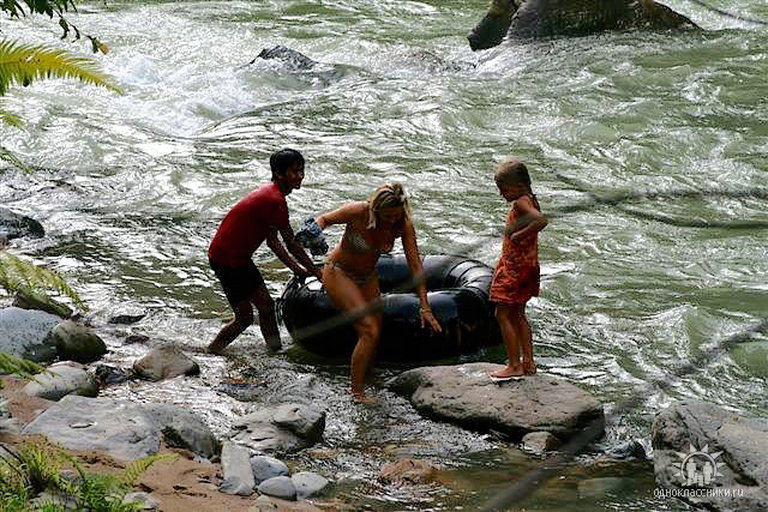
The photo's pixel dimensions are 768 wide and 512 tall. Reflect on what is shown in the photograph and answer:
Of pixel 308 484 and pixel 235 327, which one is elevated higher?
pixel 308 484

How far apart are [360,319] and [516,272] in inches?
46.3

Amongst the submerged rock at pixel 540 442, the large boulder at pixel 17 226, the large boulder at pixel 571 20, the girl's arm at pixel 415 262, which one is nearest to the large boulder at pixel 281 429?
the girl's arm at pixel 415 262

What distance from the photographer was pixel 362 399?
8.23 m

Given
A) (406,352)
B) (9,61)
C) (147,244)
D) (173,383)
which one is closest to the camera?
(9,61)

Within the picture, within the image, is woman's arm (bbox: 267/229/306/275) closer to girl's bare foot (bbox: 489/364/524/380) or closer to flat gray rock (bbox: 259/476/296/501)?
girl's bare foot (bbox: 489/364/524/380)

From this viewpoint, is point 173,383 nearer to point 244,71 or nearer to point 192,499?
point 192,499

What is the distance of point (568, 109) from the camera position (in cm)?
1702

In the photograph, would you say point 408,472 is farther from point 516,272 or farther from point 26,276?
point 26,276

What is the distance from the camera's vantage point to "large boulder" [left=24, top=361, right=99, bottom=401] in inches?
282

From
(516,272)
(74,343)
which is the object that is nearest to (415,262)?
(516,272)

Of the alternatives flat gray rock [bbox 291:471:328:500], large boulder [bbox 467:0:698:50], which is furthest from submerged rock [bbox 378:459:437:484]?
large boulder [bbox 467:0:698:50]

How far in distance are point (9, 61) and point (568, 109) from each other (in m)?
12.6

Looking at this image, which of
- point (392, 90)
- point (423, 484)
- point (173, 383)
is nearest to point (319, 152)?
A: point (392, 90)

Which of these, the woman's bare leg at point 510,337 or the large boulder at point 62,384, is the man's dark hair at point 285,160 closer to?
the woman's bare leg at point 510,337
